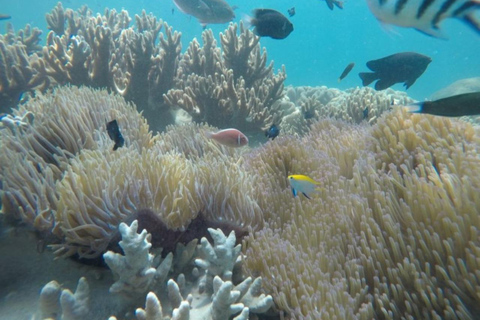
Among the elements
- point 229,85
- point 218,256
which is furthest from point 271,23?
point 218,256

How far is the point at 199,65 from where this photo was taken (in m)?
6.57

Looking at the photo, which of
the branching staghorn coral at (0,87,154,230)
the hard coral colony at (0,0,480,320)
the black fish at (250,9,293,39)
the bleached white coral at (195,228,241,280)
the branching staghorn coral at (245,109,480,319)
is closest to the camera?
the branching staghorn coral at (245,109,480,319)

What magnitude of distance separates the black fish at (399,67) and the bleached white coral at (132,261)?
194 inches

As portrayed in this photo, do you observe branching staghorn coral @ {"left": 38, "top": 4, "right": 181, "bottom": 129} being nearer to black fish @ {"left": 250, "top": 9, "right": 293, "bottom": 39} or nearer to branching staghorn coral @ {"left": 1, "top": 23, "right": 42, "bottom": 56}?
black fish @ {"left": 250, "top": 9, "right": 293, "bottom": 39}

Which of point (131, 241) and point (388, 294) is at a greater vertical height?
point (388, 294)

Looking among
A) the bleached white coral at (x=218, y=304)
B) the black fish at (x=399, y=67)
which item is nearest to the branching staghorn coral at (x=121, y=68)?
the black fish at (x=399, y=67)

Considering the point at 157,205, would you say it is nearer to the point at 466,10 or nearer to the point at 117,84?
the point at 466,10

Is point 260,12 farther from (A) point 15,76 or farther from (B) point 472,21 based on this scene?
(A) point 15,76

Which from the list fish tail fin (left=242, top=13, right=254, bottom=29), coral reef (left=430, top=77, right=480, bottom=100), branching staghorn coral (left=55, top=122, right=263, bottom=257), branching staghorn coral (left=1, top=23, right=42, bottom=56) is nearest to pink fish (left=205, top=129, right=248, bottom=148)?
branching staghorn coral (left=55, top=122, right=263, bottom=257)

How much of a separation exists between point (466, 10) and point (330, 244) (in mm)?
1768

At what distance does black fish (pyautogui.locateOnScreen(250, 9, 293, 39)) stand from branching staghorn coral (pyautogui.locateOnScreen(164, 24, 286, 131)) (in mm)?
976

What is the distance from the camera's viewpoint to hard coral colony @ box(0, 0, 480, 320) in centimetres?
176

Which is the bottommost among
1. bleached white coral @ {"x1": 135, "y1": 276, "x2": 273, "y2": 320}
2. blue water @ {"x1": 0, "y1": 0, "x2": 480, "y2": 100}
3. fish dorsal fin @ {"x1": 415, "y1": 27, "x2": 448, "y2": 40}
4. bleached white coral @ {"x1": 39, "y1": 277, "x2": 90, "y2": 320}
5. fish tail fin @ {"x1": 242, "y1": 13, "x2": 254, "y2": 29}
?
bleached white coral @ {"x1": 39, "y1": 277, "x2": 90, "y2": 320}

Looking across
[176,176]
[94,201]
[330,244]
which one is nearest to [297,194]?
[330,244]
